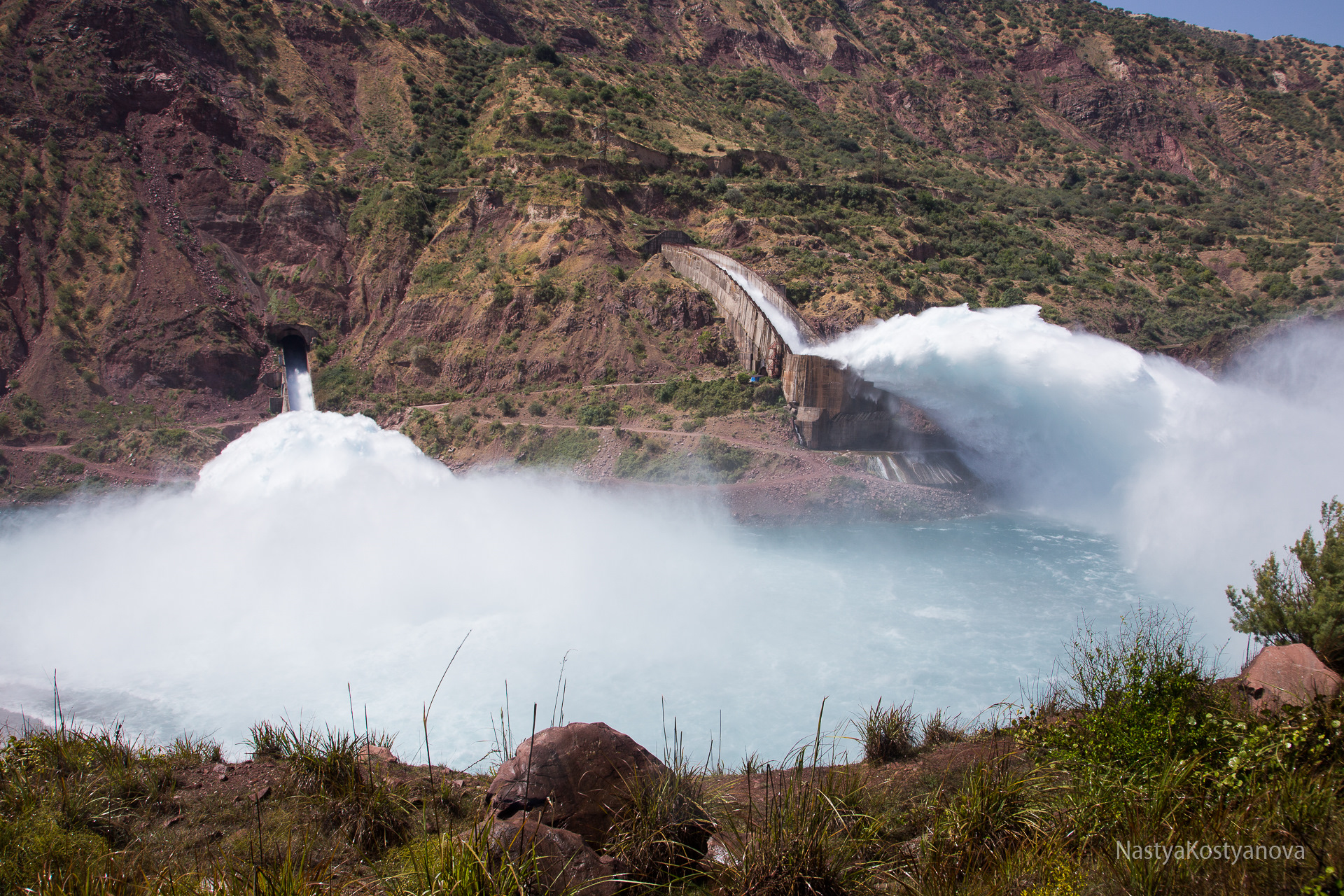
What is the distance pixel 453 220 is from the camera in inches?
1890

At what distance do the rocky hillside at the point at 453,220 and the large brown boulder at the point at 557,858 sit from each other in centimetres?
3378

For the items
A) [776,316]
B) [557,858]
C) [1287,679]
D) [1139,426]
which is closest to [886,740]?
[1287,679]

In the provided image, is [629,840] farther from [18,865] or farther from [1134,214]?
[1134,214]

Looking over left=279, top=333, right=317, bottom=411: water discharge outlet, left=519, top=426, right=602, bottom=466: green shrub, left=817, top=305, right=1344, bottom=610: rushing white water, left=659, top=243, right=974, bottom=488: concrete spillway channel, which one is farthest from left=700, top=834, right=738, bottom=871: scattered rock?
left=279, top=333, right=317, bottom=411: water discharge outlet

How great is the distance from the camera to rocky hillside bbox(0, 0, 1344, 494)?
3994 cm

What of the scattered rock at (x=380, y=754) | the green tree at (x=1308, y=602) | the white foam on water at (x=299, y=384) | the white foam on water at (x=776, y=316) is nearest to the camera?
the scattered rock at (x=380, y=754)

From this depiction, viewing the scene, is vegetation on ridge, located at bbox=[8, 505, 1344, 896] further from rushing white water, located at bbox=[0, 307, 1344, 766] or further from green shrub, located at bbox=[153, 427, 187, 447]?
green shrub, located at bbox=[153, 427, 187, 447]

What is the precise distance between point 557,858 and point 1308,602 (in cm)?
1114

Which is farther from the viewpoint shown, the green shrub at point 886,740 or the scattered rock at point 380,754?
the green shrub at point 886,740

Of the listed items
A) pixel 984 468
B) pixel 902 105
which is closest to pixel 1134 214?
pixel 902 105

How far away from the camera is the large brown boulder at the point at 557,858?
460 cm

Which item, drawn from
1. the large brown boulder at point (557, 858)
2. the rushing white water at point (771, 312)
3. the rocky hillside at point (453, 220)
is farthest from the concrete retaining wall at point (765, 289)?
the large brown boulder at point (557, 858)

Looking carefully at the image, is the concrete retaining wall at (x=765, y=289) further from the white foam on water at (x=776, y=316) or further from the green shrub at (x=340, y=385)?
the green shrub at (x=340, y=385)

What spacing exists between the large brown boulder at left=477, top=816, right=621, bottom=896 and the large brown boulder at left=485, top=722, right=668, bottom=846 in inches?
17.9
